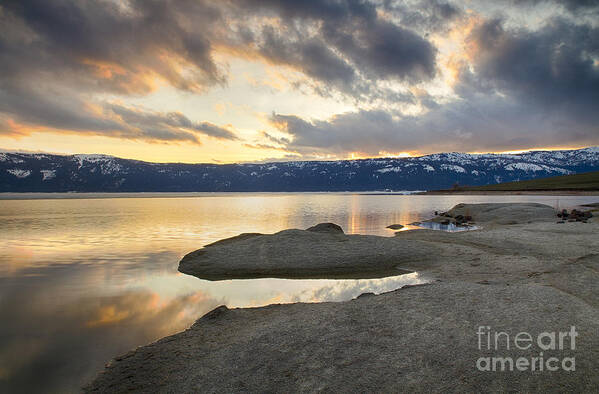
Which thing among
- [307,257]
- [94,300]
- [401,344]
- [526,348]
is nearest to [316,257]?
[307,257]

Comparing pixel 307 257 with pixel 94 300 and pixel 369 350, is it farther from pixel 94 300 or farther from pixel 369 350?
pixel 369 350

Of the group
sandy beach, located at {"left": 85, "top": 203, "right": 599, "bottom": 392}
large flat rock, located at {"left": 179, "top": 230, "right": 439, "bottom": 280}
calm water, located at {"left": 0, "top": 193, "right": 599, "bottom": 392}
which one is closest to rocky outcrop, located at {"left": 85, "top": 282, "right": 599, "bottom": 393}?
sandy beach, located at {"left": 85, "top": 203, "right": 599, "bottom": 392}

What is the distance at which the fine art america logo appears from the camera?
23.5 feet

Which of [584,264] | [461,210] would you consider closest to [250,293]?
[584,264]

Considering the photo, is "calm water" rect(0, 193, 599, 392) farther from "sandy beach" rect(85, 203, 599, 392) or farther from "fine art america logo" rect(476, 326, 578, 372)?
"fine art america logo" rect(476, 326, 578, 372)

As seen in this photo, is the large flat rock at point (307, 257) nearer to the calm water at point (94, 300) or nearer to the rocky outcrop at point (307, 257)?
the rocky outcrop at point (307, 257)

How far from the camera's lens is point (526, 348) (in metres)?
7.87

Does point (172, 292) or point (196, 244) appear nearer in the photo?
point (172, 292)

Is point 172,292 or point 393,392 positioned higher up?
point 393,392

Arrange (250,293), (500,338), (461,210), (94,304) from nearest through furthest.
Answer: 1. (500,338)
2. (94,304)
3. (250,293)
4. (461,210)

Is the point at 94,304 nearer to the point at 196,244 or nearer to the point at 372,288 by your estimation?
the point at 372,288

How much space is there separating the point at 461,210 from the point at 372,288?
2040 inches

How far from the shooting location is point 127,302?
14695 mm

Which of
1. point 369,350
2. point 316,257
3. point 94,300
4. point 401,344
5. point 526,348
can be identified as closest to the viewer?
point 526,348
